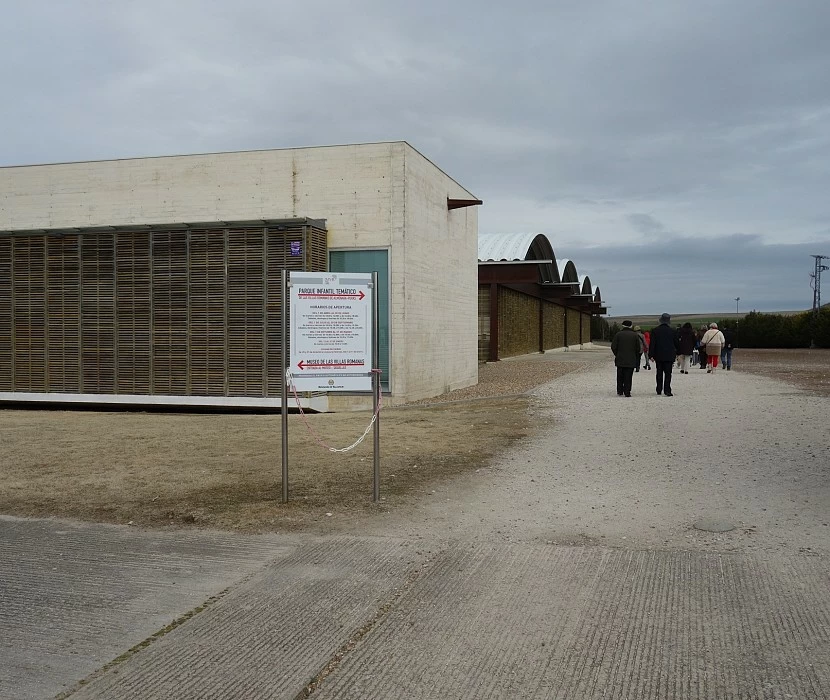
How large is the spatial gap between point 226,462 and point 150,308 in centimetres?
765

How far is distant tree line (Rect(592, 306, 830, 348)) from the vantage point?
179 ft

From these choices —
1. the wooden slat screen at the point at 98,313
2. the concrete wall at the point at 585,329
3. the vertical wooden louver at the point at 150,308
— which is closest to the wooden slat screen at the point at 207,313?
the vertical wooden louver at the point at 150,308

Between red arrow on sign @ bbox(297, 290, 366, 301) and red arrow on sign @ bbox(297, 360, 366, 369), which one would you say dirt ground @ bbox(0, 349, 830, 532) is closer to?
red arrow on sign @ bbox(297, 360, 366, 369)

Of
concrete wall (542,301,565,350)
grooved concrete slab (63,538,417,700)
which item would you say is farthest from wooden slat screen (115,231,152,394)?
concrete wall (542,301,565,350)

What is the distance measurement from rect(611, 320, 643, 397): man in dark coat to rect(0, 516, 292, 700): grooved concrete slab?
12238mm

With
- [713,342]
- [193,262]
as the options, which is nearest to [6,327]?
[193,262]

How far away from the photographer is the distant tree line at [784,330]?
179 ft

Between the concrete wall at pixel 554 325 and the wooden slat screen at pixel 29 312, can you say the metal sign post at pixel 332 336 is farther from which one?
the concrete wall at pixel 554 325

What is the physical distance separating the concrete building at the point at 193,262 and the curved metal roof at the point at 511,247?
17.4 metres

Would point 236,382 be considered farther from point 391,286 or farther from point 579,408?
point 579,408

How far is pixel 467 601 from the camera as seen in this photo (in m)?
4.53

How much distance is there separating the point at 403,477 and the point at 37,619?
4342 mm

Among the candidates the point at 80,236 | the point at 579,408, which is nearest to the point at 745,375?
the point at 579,408

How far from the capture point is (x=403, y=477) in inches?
324
